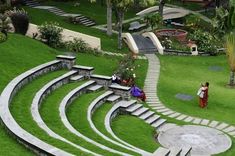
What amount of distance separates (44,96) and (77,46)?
14.1 m

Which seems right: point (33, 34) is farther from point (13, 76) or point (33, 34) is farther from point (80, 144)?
point (80, 144)

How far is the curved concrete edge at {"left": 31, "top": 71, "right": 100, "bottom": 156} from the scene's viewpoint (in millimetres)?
16188

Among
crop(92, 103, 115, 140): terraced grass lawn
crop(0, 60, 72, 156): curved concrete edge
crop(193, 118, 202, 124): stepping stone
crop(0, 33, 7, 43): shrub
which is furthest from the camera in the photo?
crop(0, 33, 7, 43): shrub

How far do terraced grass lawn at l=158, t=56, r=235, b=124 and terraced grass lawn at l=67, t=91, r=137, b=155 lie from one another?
5648 mm

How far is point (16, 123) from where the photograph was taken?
16.9 m

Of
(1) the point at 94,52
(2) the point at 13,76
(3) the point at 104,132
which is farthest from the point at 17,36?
(3) the point at 104,132

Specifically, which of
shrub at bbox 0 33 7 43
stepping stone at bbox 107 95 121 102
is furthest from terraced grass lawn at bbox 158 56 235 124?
shrub at bbox 0 33 7 43

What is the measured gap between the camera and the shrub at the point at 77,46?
36156 mm

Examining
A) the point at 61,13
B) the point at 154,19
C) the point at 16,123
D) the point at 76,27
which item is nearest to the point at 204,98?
the point at 16,123

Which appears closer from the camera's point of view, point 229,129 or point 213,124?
point 229,129

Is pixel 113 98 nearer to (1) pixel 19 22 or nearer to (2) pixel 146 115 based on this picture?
(2) pixel 146 115

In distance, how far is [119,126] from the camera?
2353 centimetres

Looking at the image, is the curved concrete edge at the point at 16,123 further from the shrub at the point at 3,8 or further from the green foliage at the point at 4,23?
the shrub at the point at 3,8

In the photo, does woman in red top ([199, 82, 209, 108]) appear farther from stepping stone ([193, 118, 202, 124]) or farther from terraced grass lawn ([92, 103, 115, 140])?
terraced grass lawn ([92, 103, 115, 140])
